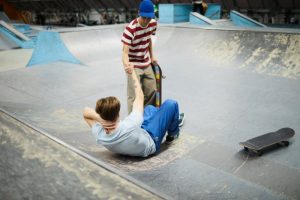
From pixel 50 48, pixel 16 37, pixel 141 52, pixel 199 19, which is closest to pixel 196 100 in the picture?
pixel 141 52

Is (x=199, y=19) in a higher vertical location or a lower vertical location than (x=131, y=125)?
higher

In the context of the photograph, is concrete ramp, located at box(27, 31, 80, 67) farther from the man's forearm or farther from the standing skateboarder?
the man's forearm

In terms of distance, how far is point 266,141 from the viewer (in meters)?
2.94

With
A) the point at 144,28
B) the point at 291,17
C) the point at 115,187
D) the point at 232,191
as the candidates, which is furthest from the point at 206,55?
the point at 291,17

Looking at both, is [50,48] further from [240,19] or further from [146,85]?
[240,19]

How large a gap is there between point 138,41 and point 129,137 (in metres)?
1.45

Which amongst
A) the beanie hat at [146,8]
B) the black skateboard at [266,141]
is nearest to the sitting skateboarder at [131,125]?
the black skateboard at [266,141]

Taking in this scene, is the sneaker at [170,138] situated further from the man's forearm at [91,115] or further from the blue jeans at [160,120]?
the man's forearm at [91,115]

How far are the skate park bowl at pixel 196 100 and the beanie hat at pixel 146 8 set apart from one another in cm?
149

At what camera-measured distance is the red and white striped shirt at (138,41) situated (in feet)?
10.8

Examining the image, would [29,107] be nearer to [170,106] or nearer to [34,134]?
[34,134]

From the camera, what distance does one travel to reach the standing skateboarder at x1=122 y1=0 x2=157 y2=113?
3266mm

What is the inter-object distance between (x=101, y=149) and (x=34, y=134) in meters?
0.91

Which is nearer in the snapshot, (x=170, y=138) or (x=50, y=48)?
(x=170, y=138)
